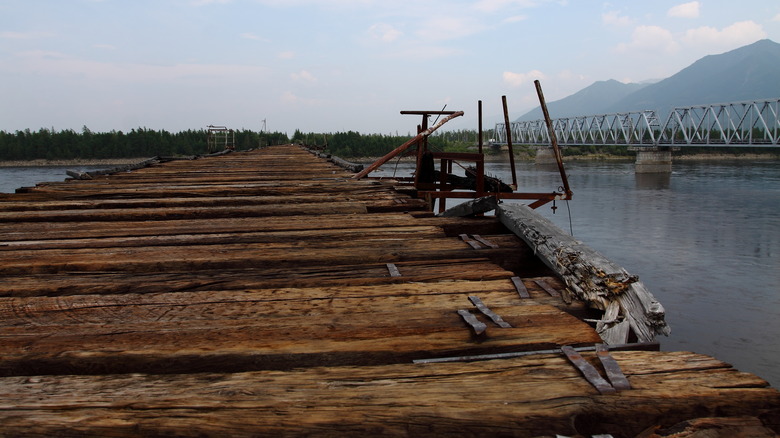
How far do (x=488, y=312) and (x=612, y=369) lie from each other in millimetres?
523

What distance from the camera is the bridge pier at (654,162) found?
2165 inches

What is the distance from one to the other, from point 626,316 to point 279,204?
10.9 feet

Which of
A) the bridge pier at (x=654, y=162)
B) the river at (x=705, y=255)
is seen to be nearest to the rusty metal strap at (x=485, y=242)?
the river at (x=705, y=255)

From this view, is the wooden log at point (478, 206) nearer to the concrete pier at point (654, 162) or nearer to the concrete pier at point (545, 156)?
the concrete pier at point (654, 162)

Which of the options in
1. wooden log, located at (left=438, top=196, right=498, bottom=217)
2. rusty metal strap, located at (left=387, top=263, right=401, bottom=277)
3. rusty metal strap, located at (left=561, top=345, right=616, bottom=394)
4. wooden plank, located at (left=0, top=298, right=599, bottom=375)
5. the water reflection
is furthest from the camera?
the water reflection

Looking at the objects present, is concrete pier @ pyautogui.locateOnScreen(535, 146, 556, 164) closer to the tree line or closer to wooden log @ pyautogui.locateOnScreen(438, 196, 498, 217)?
the tree line

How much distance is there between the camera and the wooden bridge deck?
126cm

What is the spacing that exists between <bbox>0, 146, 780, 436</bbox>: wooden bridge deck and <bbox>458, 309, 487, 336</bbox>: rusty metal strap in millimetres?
26

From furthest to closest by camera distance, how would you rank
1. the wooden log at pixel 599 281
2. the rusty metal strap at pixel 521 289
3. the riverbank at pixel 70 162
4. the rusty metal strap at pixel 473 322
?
the riverbank at pixel 70 162 → the rusty metal strap at pixel 521 289 → the wooden log at pixel 599 281 → the rusty metal strap at pixel 473 322

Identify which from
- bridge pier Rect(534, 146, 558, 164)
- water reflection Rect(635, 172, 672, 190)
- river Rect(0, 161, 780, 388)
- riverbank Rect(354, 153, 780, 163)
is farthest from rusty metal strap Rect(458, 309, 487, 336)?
bridge pier Rect(534, 146, 558, 164)

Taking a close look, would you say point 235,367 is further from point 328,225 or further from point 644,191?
point 644,191

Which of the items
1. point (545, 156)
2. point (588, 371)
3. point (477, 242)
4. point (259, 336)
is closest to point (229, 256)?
point (259, 336)

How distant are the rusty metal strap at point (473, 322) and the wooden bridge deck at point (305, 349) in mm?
26

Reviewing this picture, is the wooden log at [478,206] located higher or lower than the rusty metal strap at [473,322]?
higher
